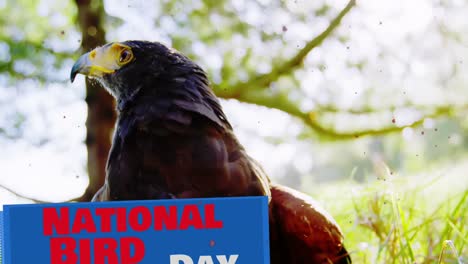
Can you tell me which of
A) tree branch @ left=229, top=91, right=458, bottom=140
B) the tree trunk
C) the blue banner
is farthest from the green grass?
the tree trunk

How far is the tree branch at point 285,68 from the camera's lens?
61.1 inches

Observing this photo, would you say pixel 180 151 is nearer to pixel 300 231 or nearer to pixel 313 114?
pixel 300 231

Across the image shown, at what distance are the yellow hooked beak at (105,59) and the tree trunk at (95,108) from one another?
0.27 meters

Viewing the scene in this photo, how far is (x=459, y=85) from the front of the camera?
1.65 metres

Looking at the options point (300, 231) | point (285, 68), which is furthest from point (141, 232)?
point (285, 68)

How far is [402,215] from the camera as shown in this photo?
1504mm

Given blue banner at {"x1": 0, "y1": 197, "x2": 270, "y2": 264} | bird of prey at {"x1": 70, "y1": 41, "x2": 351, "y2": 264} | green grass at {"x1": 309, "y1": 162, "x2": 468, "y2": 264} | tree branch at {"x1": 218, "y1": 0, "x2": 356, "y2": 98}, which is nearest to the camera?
blue banner at {"x1": 0, "y1": 197, "x2": 270, "y2": 264}

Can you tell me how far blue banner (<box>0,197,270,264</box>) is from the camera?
1061 mm

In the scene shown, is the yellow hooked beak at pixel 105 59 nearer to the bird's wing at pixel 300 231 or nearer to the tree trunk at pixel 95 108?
the tree trunk at pixel 95 108

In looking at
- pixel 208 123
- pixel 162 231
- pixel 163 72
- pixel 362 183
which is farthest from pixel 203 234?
pixel 362 183

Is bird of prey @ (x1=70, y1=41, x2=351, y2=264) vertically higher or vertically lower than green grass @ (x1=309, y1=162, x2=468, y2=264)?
higher

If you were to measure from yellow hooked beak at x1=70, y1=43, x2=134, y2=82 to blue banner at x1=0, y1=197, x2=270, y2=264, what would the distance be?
323 mm

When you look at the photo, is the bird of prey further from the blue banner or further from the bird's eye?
the blue banner

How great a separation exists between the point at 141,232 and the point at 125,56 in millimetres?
395
